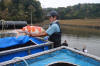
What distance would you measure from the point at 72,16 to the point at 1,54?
99602 millimetres

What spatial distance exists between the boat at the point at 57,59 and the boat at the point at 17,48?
1.25 m

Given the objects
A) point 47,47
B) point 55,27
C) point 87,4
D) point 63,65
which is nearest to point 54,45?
point 47,47

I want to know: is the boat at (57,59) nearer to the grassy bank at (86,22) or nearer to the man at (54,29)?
the man at (54,29)

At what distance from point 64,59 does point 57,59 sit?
0.16 metres

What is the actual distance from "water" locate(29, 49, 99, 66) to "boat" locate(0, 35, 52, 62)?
130 centimetres

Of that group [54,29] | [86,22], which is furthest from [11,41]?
[86,22]

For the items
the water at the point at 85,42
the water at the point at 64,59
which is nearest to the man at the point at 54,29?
the water at the point at 64,59

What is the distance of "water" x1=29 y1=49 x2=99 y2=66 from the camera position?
2373 mm

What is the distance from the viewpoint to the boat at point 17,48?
3.46 metres

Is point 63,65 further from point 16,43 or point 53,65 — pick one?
point 16,43

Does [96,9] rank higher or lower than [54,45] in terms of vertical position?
higher

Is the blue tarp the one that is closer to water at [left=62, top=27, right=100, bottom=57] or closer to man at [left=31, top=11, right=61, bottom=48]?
man at [left=31, top=11, right=61, bottom=48]

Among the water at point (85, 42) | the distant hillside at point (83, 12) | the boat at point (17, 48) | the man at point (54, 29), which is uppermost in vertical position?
the distant hillside at point (83, 12)

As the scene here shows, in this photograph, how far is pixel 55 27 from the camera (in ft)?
11.1
